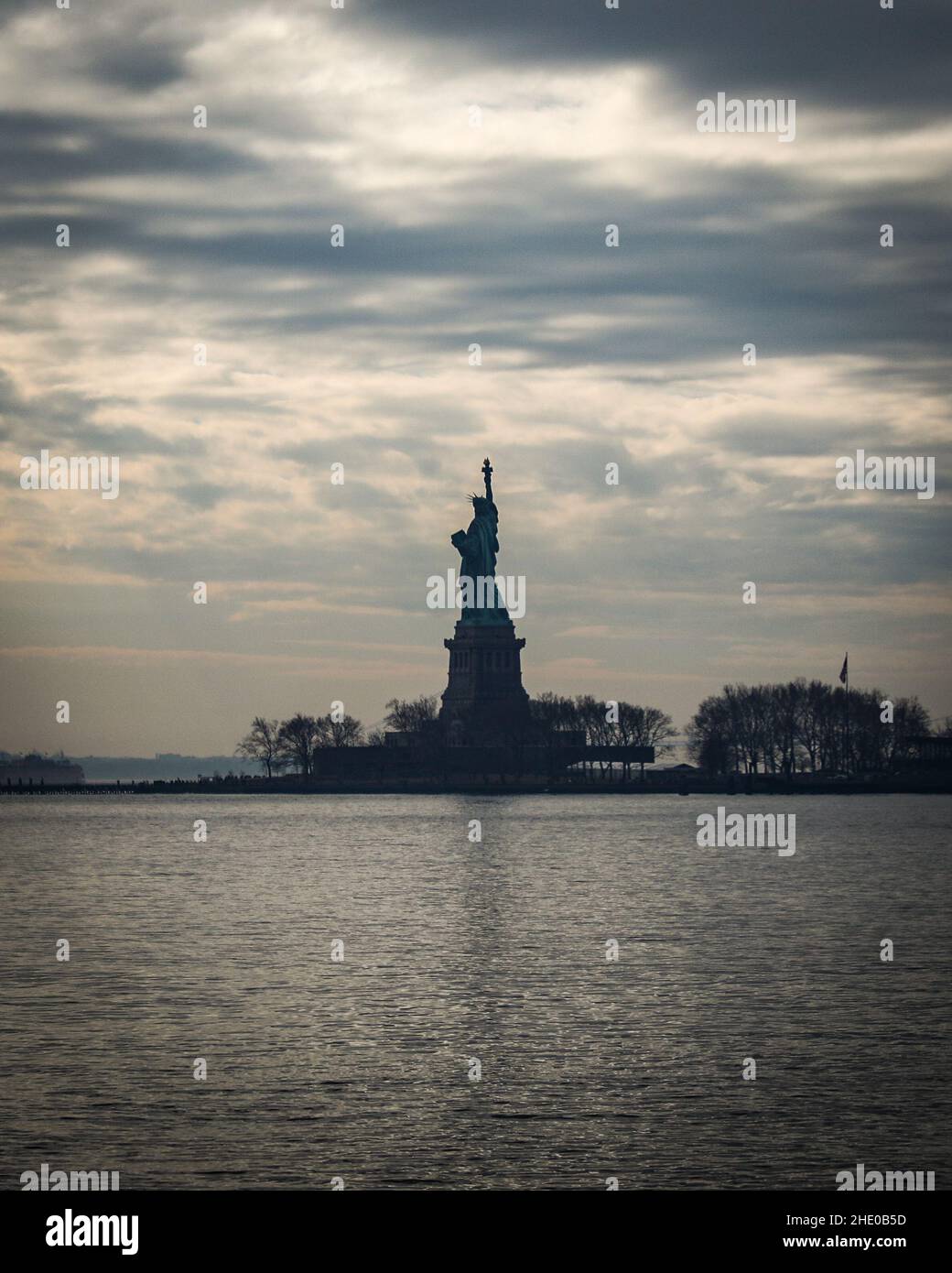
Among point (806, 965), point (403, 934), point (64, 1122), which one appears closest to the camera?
point (64, 1122)

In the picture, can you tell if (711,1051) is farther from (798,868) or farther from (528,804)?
(528,804)
